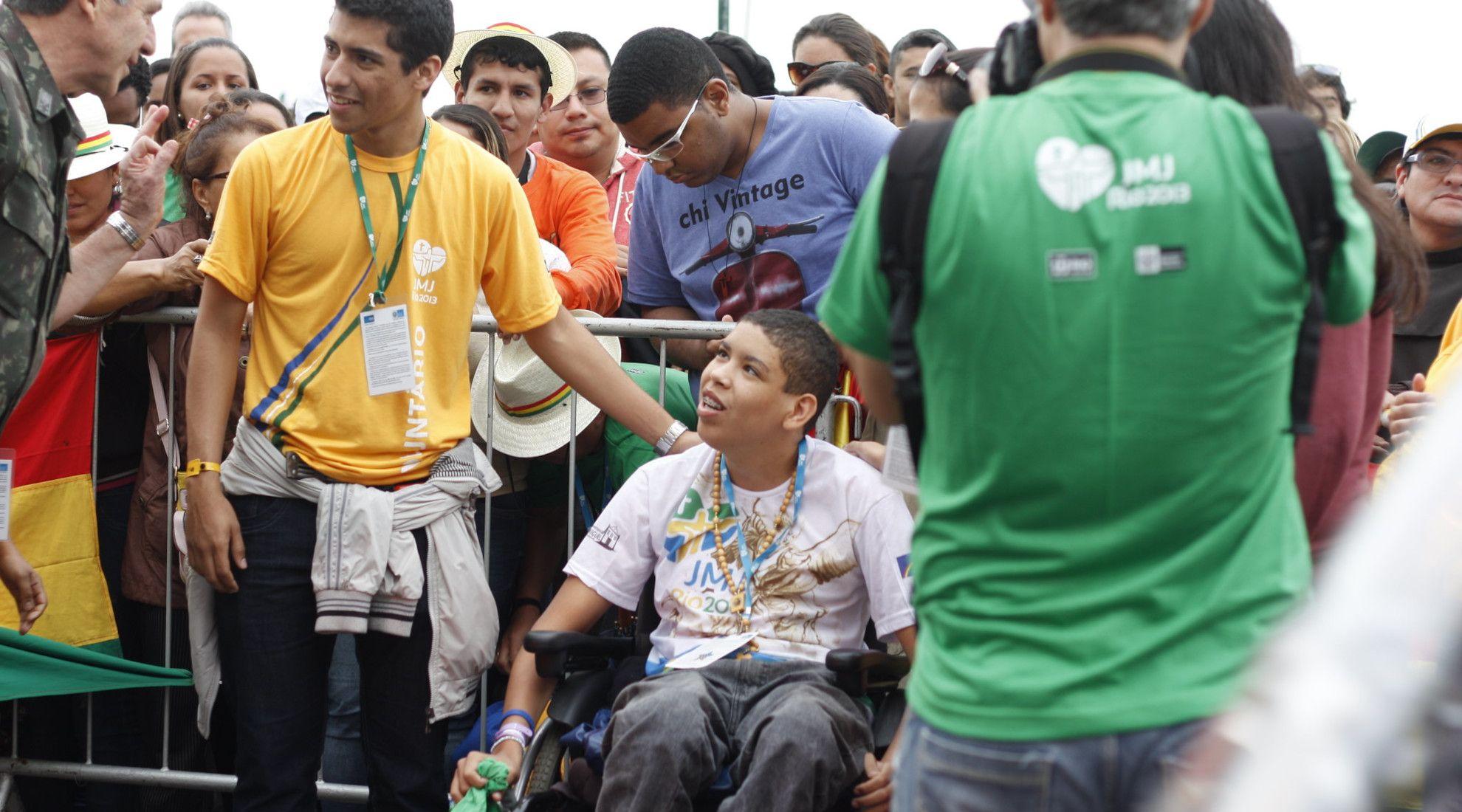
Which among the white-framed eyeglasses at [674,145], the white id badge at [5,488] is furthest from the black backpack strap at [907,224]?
the white id badge at [5,488]

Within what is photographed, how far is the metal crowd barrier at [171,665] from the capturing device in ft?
14.1

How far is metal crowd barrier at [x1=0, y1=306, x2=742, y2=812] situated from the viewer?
4.31m

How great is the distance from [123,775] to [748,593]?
6.61ft

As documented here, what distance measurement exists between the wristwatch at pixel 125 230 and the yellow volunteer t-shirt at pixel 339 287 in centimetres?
28

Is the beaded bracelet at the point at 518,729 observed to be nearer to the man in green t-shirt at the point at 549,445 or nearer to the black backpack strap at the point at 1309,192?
the man in green t-shirt at the point at 549,445

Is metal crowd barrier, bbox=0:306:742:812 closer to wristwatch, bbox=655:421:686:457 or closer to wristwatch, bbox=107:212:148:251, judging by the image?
wristwatch, bbox=655:421:686:457

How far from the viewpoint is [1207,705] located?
171cm

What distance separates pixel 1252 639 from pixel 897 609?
6.41 ft

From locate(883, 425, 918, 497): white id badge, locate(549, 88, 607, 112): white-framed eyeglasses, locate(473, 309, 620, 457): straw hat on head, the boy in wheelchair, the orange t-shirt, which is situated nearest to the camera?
locate(883, 425, 918, 497): white id badge

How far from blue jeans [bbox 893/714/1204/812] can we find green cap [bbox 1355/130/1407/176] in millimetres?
4603

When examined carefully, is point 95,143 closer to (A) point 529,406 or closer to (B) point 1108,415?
(A) point 529,406

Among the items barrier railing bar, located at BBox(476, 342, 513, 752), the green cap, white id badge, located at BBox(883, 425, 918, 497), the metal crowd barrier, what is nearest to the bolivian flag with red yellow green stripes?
the metal crowd barrier

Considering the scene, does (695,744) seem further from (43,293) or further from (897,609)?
(43,293)

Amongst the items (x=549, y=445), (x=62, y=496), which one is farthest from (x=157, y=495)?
(x=549, y=445)
